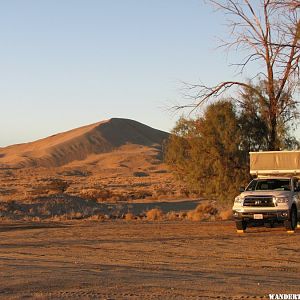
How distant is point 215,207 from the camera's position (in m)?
37.3

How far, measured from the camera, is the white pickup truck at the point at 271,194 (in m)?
21.9

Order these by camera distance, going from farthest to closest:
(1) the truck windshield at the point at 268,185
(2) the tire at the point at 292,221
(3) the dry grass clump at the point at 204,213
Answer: (3) the dry grass clump at the point at 204,213 < (1) the truck windshield at the point at 268,185 < (2) the tire at the point at 292,221

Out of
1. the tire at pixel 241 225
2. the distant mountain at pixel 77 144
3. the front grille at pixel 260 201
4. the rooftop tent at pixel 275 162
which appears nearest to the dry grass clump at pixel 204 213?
the rooftop tent at pixel 275 162

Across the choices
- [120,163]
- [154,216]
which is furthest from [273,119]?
[120,163]

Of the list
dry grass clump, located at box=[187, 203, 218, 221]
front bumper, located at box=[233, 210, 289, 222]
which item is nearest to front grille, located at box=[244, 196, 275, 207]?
front bumper, located at box=[233, 210, 289, 222]

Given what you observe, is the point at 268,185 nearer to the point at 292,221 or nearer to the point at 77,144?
the point at 292,221

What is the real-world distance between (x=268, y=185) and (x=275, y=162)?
89 cm

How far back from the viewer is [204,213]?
116 ft

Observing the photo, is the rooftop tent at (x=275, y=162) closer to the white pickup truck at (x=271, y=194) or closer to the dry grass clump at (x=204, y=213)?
the white pickup truck at (x=271, y=194)

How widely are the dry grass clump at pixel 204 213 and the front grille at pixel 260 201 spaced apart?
8844 millimetres

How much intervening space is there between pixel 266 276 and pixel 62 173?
10968 cm

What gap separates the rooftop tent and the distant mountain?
13665cm

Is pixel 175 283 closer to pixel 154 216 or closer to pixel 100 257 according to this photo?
pixel 100 257

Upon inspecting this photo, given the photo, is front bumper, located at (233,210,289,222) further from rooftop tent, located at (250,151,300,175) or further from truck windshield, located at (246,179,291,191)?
rooftop tent, located at (250,151,300,175)
